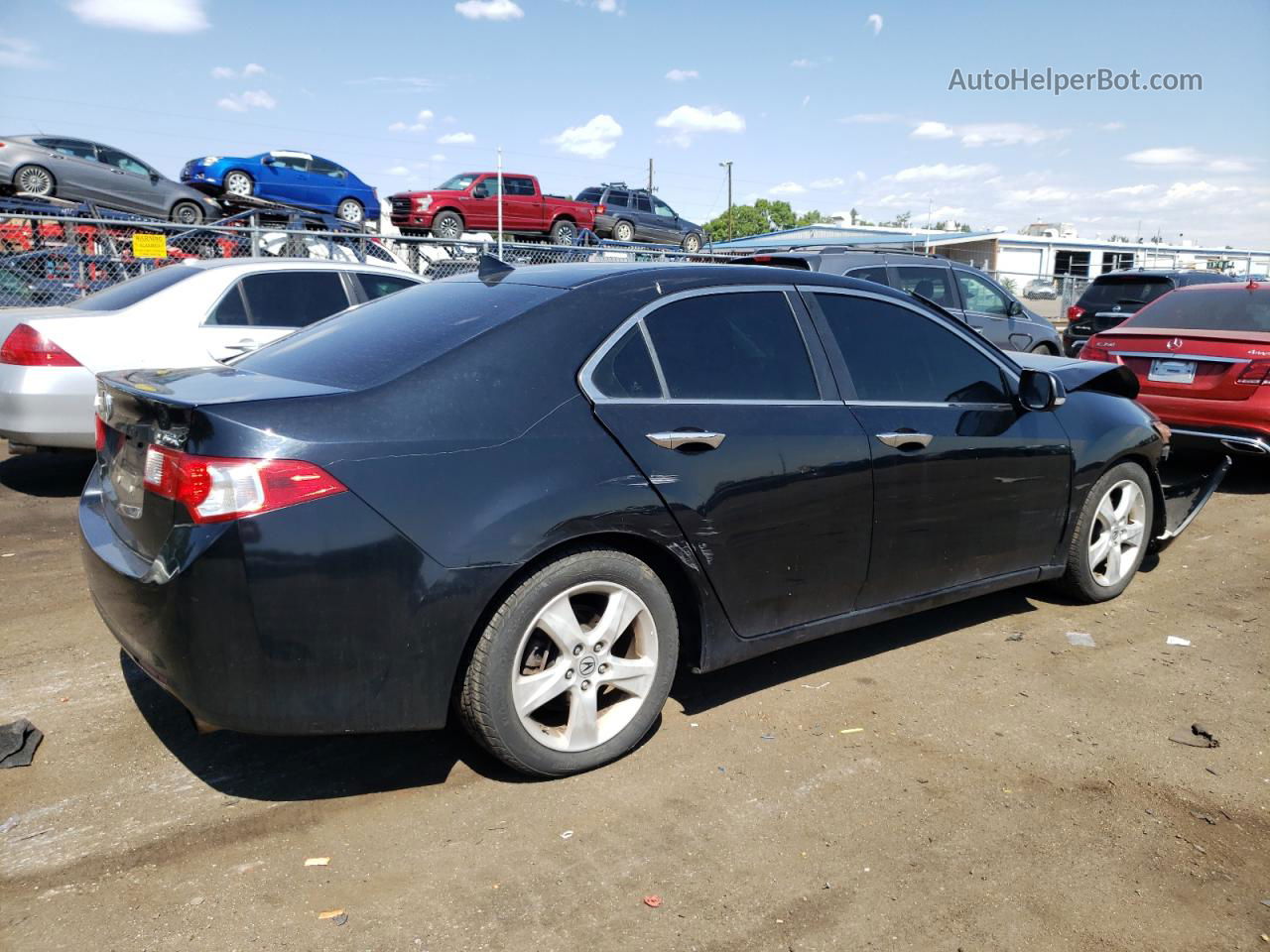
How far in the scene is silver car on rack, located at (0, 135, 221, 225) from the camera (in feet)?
56.5

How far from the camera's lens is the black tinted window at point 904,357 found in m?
3.98

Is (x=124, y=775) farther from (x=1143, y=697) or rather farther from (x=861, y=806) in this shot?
(x=1143, y=697)

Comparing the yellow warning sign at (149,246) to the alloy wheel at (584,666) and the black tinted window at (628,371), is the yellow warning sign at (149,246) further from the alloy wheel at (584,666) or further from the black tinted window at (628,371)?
the alloy wheel at (584,666)

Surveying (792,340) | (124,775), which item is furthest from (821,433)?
(124,775)

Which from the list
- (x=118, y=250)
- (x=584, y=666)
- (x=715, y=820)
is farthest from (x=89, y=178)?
(x=715, y=820)

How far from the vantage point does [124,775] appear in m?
3.19

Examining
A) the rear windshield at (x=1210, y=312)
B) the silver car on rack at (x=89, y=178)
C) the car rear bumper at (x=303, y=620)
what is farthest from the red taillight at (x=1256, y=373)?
the silver car on rack at (x=89, y=178)

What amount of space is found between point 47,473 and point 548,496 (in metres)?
6.40

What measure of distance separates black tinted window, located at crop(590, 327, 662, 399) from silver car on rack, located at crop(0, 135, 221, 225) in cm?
1595

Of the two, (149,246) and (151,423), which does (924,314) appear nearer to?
(151,423)

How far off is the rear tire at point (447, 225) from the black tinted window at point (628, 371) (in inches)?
733

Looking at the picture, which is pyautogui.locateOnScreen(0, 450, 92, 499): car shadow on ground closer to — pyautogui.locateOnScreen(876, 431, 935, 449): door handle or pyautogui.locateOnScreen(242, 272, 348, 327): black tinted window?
pyautogui.locateOnScreen(242, 272, 348, 327): black tinted window

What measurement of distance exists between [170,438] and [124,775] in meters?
1.21

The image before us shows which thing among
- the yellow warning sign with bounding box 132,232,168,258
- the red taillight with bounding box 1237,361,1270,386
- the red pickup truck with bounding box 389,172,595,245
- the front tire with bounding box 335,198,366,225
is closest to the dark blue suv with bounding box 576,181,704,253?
the red pickup truck with bounding box 389,172,595,245
